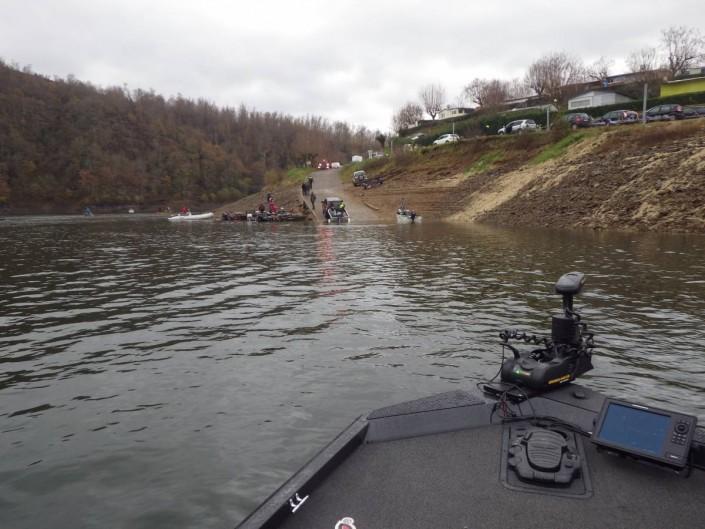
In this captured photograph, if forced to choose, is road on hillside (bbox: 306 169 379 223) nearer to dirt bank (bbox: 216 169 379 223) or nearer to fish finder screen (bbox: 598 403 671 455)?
dirt bank (bbox: 216 169 379 223)

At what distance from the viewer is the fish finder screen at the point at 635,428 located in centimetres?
430

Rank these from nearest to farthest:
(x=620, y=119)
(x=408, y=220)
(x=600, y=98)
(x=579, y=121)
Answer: (x=408, y=220) < (x=620, y=119) < (x=579, y=121) < (x=600, y=98)

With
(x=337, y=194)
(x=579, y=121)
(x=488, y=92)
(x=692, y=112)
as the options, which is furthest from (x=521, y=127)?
(x=488, y=92)

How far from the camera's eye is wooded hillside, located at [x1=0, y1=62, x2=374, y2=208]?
142m

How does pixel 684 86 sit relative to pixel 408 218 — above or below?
above

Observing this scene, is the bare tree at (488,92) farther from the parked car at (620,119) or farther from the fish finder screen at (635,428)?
the fish finder screen at (635,428)

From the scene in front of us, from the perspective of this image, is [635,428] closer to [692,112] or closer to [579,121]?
[692,112]

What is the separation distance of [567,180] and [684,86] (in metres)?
31.2

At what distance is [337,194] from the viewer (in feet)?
202

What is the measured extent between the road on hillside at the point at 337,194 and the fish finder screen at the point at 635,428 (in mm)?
43659

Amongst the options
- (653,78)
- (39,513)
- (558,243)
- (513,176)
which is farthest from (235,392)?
(653,78)

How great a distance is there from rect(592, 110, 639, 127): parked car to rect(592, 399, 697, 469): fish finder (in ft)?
158

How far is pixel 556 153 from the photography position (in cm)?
4472

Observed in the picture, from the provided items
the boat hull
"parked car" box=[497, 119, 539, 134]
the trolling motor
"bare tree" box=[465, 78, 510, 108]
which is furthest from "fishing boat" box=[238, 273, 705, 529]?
"bare tree" box=[465, 78, 510, 108]
